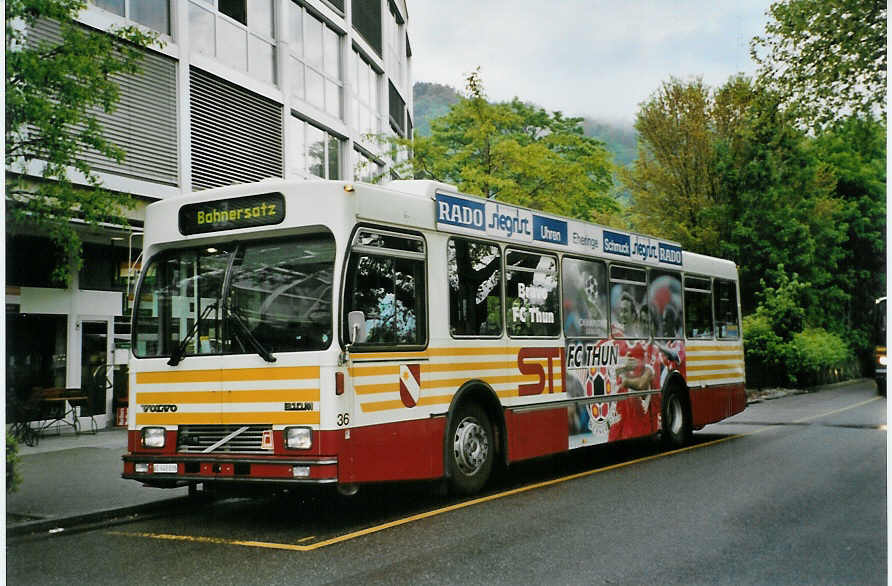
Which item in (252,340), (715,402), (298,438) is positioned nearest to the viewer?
(298,438)

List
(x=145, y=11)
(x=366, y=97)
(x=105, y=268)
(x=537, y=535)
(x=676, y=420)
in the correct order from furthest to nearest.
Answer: (x=366, y=97)
(x=105, y=268)
(x=145, y=11)
(x=676, y=420)
(x=537, y=535)

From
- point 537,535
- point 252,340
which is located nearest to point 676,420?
point 537,535

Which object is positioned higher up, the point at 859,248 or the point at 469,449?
the point at 859,248

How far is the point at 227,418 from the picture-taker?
813cm

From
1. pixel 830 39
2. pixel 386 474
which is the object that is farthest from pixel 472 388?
pixel 830 39

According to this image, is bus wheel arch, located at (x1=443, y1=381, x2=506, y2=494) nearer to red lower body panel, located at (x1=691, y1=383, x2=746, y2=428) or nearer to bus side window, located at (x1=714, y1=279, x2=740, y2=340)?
red lower body panel, located at (x1=691, y1=383, x2=746, y2=428)

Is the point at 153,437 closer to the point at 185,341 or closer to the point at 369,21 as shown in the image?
the point at 185,341

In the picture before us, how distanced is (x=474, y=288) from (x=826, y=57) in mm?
9549

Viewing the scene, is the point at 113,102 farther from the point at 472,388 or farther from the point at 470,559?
the point at 470,559

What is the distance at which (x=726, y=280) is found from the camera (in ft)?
54.3

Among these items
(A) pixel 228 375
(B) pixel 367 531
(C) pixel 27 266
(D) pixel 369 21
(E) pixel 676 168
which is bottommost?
(B) pixel 367 531

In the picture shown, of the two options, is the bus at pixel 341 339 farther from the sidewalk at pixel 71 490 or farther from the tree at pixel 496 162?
the tree at pixel 496 162

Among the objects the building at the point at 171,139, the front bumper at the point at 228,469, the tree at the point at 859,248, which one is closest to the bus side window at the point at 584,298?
the front bumper at the point at 228,469

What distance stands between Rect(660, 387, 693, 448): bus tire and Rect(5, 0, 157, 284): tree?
8343mm
